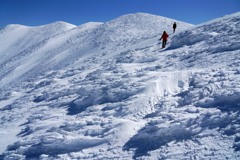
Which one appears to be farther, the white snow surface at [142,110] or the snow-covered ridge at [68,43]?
the snow-covered ridge at [68,43]

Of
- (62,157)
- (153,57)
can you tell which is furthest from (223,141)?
(153,57)

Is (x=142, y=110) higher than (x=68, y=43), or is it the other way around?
(x=68, y=43)

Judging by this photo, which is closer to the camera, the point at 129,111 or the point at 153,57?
Result: the point at 129,111

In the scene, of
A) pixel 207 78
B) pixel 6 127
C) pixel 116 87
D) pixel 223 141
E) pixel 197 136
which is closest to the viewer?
pixel 223 141

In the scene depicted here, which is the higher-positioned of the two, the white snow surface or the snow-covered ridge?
the snow-covered ridge

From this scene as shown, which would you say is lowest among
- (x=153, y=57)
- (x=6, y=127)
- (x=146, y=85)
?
(x=6, y=127)

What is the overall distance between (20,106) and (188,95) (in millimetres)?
8935

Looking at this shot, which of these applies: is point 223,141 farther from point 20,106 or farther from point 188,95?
point 20,106

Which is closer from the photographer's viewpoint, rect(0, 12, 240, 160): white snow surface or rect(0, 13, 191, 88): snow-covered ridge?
rect(0, 12, 240, 160): white snow surface

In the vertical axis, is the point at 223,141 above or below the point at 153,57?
below

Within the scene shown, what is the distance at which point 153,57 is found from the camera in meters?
16.7

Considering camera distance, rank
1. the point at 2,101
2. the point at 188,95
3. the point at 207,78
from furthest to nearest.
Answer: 1. the point at 2,101
2. the point at 207,78
3. the point at 188,95

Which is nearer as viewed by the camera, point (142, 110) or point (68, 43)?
point (142, 110)

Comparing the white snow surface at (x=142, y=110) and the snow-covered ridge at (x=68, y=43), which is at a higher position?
the snow-covered ridge at (x=68, y=43)
